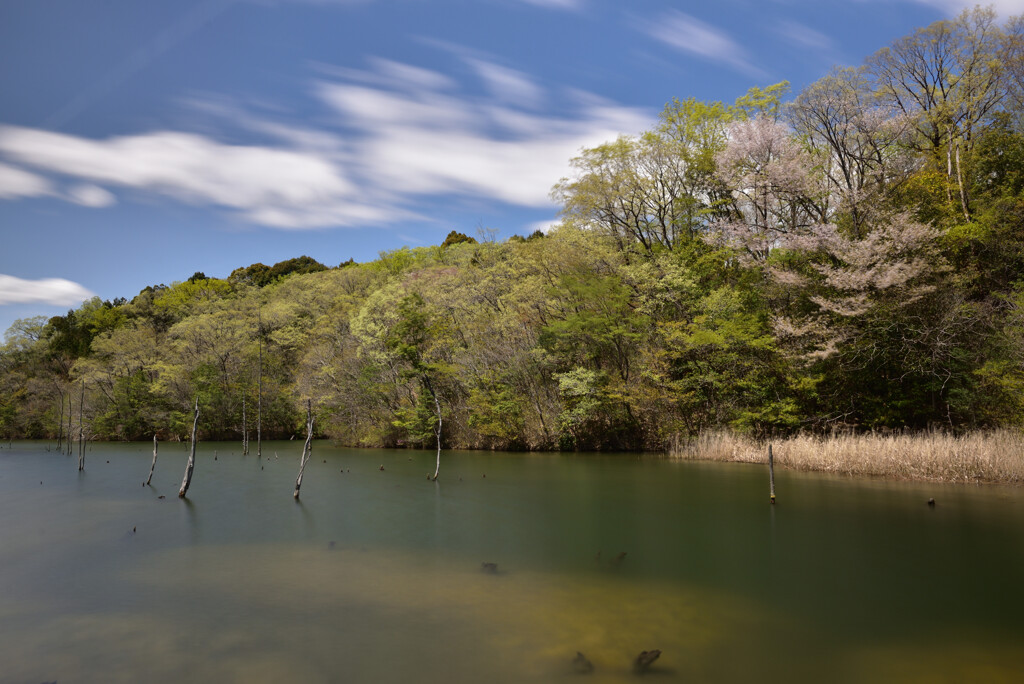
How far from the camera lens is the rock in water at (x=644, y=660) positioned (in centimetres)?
700

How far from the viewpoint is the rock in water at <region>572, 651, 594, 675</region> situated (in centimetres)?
703

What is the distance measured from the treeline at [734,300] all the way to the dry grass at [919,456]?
2.70 metres

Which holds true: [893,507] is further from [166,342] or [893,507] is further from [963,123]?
[166,342]

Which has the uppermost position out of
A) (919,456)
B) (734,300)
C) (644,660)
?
(734,300)

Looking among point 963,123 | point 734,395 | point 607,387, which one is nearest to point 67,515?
point 607,387

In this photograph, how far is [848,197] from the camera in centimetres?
2728

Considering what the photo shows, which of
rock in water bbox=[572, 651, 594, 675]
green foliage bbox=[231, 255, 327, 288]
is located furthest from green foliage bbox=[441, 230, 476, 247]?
rock in water bbox=[572, 651, 594, 675]

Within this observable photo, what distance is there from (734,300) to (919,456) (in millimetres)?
11842

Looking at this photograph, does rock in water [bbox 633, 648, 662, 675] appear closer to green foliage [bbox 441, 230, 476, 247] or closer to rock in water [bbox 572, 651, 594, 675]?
rock in water [bbox 572, 651, 594, 675]

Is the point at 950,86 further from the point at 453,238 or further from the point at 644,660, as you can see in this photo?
the point at 453,238

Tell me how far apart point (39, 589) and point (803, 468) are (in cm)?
2327

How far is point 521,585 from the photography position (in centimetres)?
1047

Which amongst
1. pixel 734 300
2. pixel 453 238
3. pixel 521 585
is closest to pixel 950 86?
pixel 734 300

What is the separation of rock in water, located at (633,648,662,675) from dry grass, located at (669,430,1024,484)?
54.4ft
